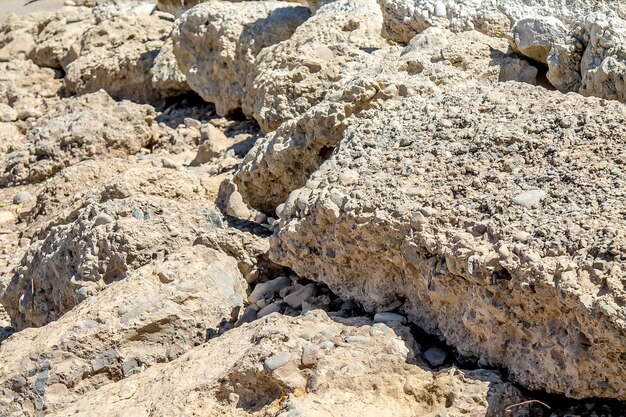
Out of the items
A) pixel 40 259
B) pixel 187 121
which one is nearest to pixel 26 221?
pixel 187 121

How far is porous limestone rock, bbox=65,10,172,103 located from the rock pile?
9.58 feet

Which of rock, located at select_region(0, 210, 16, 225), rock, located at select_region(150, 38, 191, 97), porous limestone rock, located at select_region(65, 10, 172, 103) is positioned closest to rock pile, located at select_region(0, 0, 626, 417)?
rock, located at select_region(0, 210, 16, 225)

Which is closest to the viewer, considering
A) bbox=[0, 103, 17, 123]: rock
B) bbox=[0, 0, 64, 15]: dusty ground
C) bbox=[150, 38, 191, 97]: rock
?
bbox=[150, 38, 191, 97]: rock

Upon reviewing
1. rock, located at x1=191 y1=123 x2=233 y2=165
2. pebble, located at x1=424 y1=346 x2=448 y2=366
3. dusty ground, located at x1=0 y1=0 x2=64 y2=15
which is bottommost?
dusty ground, located at x1=0 y1=0 x2=64 y2=15

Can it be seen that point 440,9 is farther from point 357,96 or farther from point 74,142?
point 74,142

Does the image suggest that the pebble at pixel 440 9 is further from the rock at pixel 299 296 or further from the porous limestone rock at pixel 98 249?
the rock at pixel 299 296

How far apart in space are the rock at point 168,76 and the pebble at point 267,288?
12.8 ft

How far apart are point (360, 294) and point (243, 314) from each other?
454 millimetres

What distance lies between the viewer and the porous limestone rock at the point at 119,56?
737cm

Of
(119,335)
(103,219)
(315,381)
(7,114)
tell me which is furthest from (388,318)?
(7,114)

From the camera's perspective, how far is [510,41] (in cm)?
390

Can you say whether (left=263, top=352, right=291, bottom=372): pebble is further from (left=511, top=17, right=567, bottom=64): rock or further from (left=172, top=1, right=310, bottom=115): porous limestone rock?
(left=172, top=1, right=310, bottom=115): porous limestone rock

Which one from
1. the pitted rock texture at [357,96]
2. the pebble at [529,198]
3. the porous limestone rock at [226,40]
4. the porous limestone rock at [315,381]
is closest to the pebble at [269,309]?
the porous limestone rock at [315,381]

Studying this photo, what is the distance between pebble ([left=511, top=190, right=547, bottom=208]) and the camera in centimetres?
241
